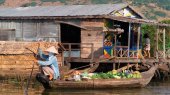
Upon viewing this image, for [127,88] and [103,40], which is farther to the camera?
[103,40]

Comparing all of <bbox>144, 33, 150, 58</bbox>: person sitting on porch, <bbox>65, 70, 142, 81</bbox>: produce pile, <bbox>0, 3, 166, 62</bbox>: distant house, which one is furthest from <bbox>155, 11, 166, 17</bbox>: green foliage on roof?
<bbox>65, 70, 142, 81</bbox>: produce pile

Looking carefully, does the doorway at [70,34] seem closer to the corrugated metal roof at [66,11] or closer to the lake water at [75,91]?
the corrugated metal roof at [66,11]

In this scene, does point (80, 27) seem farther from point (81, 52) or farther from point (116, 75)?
point (116, 75)

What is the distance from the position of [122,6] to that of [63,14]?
3383 mm

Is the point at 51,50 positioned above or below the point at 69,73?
above

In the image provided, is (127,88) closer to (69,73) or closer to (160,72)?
(69,73)

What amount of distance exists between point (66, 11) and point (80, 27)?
6.21 feet

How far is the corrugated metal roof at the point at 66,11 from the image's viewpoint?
26344 millimetres

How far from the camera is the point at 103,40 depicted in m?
25.8

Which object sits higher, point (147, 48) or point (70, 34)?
point (70, 34)

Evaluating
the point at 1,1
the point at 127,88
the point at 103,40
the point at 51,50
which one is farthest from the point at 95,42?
the point at 1,1

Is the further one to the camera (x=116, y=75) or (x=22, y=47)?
(x=22, y=47)

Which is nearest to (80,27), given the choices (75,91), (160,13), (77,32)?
(77,32)

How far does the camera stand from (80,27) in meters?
26.1
